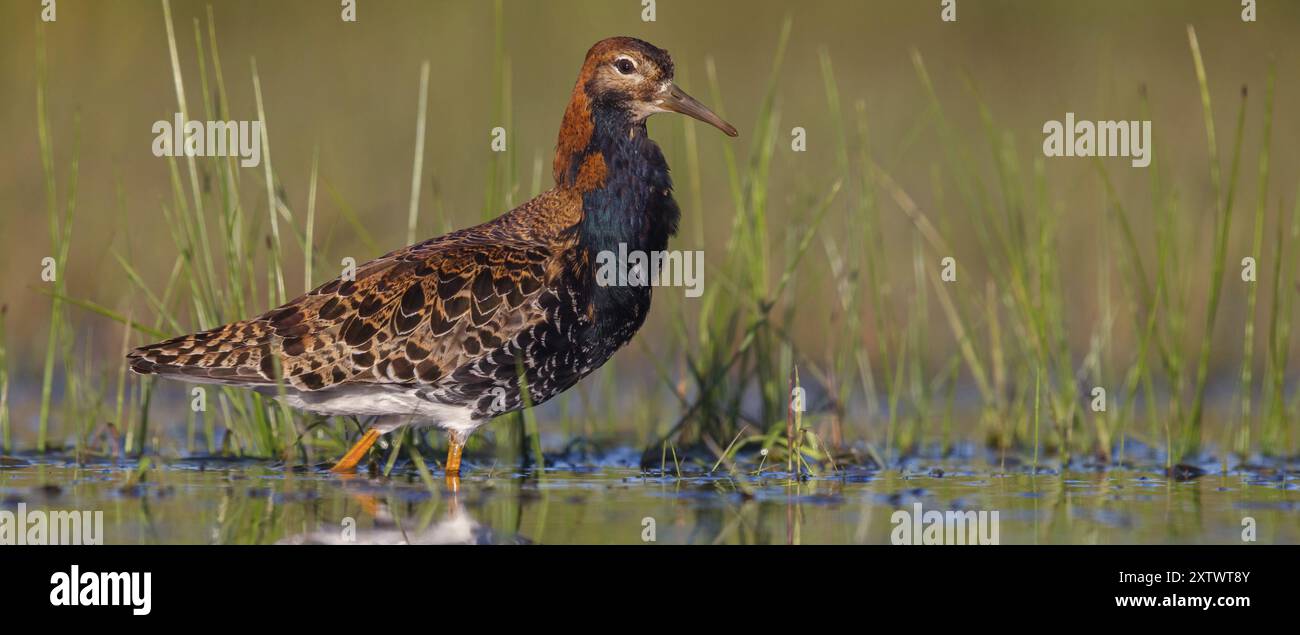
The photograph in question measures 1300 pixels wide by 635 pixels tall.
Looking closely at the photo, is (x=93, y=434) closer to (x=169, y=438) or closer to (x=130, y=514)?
(x=169, y=438)

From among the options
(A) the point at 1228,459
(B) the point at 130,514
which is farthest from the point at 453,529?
(A) the point at 1228,459

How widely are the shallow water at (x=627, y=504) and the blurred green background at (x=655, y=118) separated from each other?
397 centimetres

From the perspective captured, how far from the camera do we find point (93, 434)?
11070 mm

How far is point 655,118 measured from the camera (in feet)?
51.3

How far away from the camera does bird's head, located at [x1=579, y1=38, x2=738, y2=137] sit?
32.8 ft

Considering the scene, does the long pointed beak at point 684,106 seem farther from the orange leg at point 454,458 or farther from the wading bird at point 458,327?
the orange leg at point 454,458

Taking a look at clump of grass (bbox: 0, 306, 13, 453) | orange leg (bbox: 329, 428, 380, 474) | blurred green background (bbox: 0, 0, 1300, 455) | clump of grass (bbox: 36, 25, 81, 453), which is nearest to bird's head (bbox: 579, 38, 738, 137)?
orange leg (bbox: 329, 428, 380, 474)

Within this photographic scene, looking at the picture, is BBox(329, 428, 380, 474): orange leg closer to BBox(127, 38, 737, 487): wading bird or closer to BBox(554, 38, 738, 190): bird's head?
BBox(127, 38, 737, 487): wading bird

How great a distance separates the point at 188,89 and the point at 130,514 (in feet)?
36.1

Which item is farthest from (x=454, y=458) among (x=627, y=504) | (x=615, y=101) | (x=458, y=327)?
(x=615, y=101)

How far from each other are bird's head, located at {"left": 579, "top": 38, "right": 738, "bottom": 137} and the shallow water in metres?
2.21

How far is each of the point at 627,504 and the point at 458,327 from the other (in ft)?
5.12

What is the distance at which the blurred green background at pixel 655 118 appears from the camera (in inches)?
605

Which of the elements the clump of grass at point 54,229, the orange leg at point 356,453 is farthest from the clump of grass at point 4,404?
the orange leg at point 356,453
